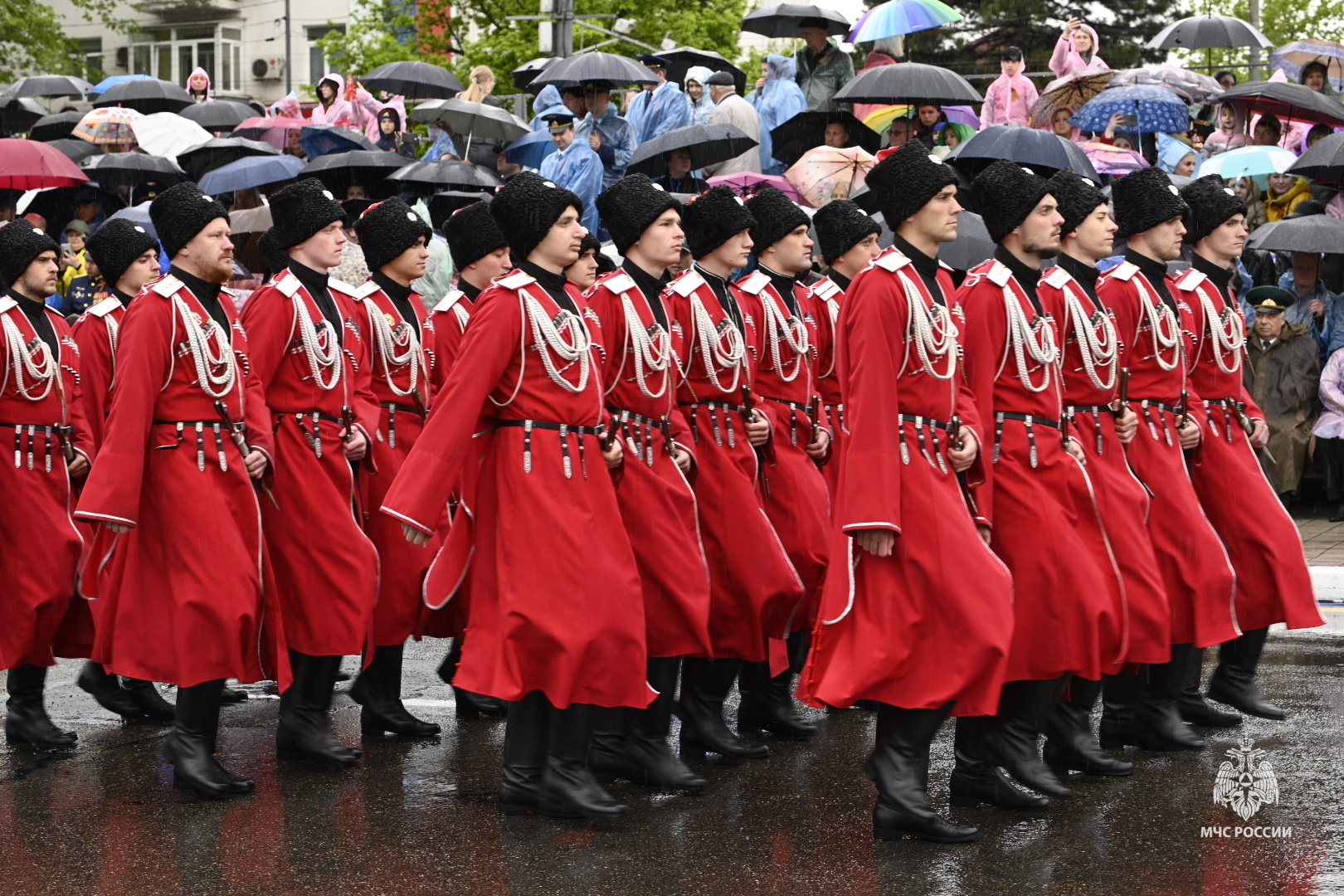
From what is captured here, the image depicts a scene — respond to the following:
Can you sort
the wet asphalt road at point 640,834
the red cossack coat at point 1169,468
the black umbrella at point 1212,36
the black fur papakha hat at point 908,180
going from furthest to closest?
the black umbrella at point 1212,36, the red cossack coat at point 1169,468, the black fur papakha hat at point 908,180, the wet asphalt road at point 640,834

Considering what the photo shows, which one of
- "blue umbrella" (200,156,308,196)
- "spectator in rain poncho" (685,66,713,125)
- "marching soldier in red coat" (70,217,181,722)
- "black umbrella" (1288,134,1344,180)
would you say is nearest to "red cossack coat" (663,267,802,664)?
"marching soldier in red coat" (70,217,181,722)

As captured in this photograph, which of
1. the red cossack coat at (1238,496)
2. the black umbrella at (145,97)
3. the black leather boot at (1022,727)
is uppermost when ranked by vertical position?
the black umbrella at (145,97)

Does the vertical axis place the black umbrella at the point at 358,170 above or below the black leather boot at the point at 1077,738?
above

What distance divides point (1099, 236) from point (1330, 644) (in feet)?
11.5

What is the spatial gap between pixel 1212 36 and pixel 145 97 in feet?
36.5

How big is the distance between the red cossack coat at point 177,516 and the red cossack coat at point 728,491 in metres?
1.64

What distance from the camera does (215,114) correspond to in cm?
1944

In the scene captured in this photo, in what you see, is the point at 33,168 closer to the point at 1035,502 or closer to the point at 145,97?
the point at 145,97

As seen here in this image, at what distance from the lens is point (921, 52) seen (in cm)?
3550

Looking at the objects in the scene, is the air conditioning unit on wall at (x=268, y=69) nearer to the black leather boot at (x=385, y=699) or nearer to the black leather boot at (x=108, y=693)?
the black leather boot at (x=108, y=693)

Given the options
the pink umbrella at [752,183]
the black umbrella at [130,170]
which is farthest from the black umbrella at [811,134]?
the black umbrella at [130,170]

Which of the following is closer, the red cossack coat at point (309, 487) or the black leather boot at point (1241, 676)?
the red cossack coat at point (309, 487)

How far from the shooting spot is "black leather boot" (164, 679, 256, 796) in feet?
21.4

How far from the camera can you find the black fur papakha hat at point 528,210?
20.9 feet
